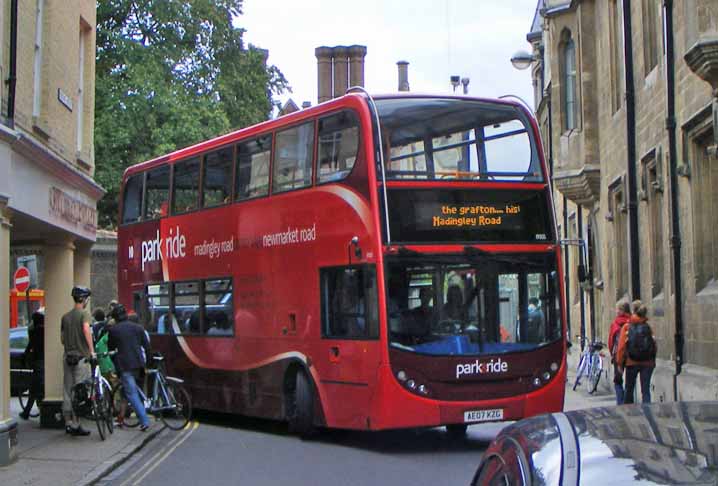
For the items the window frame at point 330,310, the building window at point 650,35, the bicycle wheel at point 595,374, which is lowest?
the bicycle wheel at point 595,374

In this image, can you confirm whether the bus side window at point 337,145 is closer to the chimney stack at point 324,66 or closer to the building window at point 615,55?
the building window at point 615,55

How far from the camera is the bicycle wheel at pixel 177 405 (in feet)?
56.6

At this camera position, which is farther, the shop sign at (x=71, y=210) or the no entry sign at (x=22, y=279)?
the no entry sign at (x=22, y=279)

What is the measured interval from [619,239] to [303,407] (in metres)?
11.4

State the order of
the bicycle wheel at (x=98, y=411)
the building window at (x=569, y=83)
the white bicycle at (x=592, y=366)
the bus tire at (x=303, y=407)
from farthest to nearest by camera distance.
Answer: the building window at (x=569, y=83) < the white bicycle at (x=592, y=366) < the bus tire at (x=303, y=407) < the bicycle wheel at (x=98, y=411)

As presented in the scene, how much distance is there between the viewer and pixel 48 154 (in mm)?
14305

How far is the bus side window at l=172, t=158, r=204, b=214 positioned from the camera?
19.0 meters

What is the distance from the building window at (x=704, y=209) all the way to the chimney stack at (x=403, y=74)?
58653mm

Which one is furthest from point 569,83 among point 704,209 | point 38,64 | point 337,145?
point 38,64

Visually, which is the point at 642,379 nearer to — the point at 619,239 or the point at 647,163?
the point at 647,163

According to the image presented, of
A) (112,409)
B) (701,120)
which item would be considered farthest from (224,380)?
(701,120)

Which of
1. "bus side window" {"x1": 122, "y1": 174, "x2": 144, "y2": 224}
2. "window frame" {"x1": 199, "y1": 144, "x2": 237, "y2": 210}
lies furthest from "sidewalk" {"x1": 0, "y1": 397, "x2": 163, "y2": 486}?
"bus side window" {"x1": 122, "y1": 174, "x2": 144, "y2": 224}

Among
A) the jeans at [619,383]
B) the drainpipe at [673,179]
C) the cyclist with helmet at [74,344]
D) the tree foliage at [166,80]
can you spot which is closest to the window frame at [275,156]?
the cyclist with helmet at [74,344]

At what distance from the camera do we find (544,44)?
3934 cm
